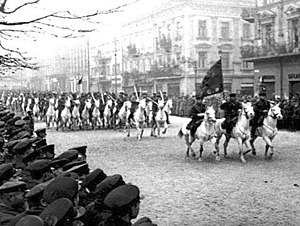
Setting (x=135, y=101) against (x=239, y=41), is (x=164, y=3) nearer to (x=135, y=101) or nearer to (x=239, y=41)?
(x=239, y=41)

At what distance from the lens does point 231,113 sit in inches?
520

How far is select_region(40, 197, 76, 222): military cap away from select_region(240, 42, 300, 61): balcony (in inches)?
1072

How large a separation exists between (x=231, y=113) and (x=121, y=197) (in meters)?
9.41

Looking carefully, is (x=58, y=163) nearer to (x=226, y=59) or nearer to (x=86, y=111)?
(x=86, y=111)

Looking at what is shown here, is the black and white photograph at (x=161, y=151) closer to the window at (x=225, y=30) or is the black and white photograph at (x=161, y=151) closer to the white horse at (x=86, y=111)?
the white horse at (x=86, y=111)

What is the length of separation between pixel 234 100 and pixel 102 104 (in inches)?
427

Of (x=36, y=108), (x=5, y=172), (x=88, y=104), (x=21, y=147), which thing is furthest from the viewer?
(x=36, y=108)

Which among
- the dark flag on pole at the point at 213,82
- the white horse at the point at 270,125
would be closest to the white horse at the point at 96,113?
the dark flag on pole at the point at 213,82

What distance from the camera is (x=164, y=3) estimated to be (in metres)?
47.8

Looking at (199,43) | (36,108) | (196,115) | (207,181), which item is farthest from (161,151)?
(199,43)

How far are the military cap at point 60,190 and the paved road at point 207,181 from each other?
3259 mm

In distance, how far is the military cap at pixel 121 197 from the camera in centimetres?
417

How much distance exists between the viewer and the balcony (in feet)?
97.7

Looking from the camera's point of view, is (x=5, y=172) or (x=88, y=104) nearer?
(x=5, y=172)
